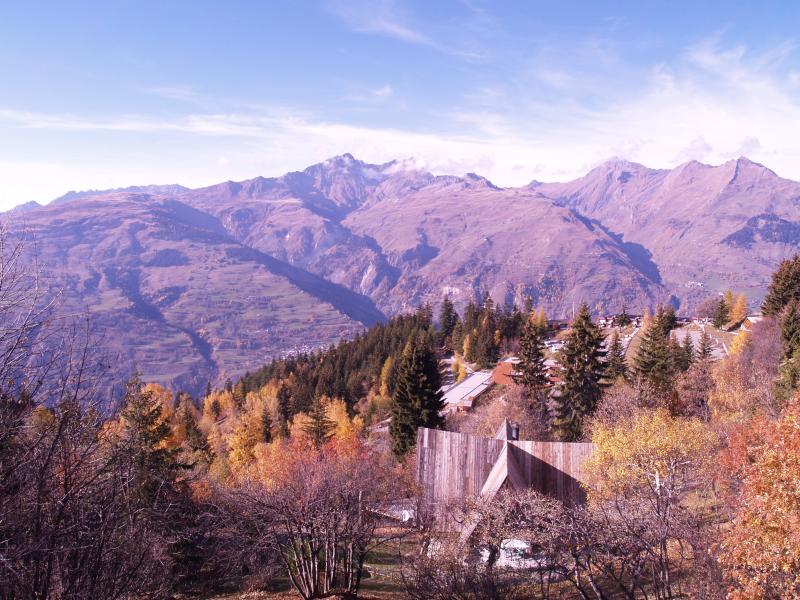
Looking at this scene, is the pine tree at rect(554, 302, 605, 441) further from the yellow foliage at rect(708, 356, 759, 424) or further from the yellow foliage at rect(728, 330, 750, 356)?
the yellow foliage at rect(728, 330, 750, 356)

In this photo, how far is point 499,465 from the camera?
2161 centimetres

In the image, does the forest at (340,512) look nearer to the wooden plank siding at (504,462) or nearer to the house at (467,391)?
the wooden plank siding at (504,462)

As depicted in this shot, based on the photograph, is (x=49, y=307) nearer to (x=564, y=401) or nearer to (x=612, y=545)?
(x=612, y=545)

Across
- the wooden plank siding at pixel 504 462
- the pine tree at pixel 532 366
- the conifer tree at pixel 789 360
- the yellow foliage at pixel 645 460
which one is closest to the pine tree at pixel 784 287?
the conifer tree at pixel 789 360

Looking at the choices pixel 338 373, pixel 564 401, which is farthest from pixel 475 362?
pixel 564 401

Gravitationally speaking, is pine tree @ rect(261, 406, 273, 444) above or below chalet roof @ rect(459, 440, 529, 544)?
below

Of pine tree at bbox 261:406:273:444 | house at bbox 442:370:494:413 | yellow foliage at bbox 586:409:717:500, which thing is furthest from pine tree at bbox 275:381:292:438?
yellow foliage at bbox 586:409:717:500

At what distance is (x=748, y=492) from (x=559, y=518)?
12.2 feet

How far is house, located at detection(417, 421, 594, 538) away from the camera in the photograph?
21.6 m

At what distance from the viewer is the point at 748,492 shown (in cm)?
1091

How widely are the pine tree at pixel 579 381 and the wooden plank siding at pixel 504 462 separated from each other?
2008cm

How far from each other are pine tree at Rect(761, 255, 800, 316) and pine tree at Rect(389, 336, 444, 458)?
38.0 m

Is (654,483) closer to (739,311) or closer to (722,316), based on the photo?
(722,316)

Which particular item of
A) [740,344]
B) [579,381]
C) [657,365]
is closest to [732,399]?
[579,381]
